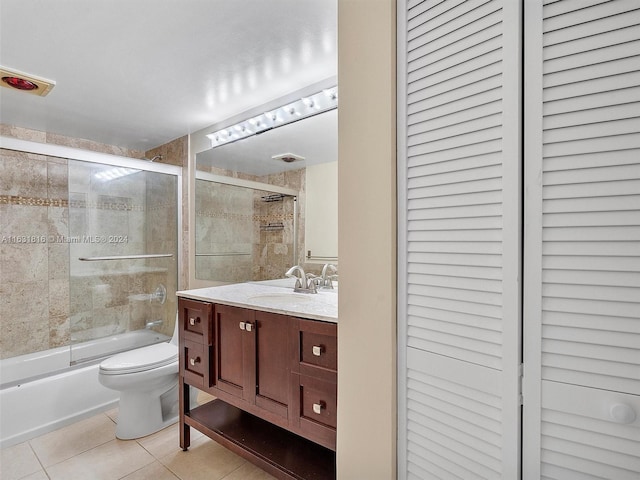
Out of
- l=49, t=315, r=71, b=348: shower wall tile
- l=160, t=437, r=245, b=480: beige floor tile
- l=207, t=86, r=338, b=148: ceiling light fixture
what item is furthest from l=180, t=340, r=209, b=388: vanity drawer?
l=49, t=315, r=71, b=348: shower wall tile

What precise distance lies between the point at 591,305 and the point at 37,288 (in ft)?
12.3

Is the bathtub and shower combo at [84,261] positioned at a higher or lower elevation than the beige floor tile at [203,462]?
higher

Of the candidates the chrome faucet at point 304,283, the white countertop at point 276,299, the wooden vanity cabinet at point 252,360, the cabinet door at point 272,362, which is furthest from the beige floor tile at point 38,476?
the chrome faucet at point 304,283

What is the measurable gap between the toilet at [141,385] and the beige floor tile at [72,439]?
150mm

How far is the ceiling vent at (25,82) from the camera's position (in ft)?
6.17

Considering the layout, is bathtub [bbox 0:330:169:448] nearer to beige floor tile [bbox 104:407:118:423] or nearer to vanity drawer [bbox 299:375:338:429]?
beige floor tile [bbox 104:407:118:423]

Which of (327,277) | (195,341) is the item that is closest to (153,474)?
(195,341)

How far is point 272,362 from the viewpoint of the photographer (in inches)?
60.3

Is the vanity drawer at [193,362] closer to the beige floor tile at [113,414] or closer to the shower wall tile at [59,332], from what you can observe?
the beige floor tile at [113,414]

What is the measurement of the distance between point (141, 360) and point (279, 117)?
6.20ft

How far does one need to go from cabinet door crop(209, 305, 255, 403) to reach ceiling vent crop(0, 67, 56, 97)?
1.77 metres

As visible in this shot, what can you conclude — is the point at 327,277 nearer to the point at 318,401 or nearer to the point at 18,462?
the point at 318,401

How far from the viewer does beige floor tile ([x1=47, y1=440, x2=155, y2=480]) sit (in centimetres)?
172

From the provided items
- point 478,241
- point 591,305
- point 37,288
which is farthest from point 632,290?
point 37,288
